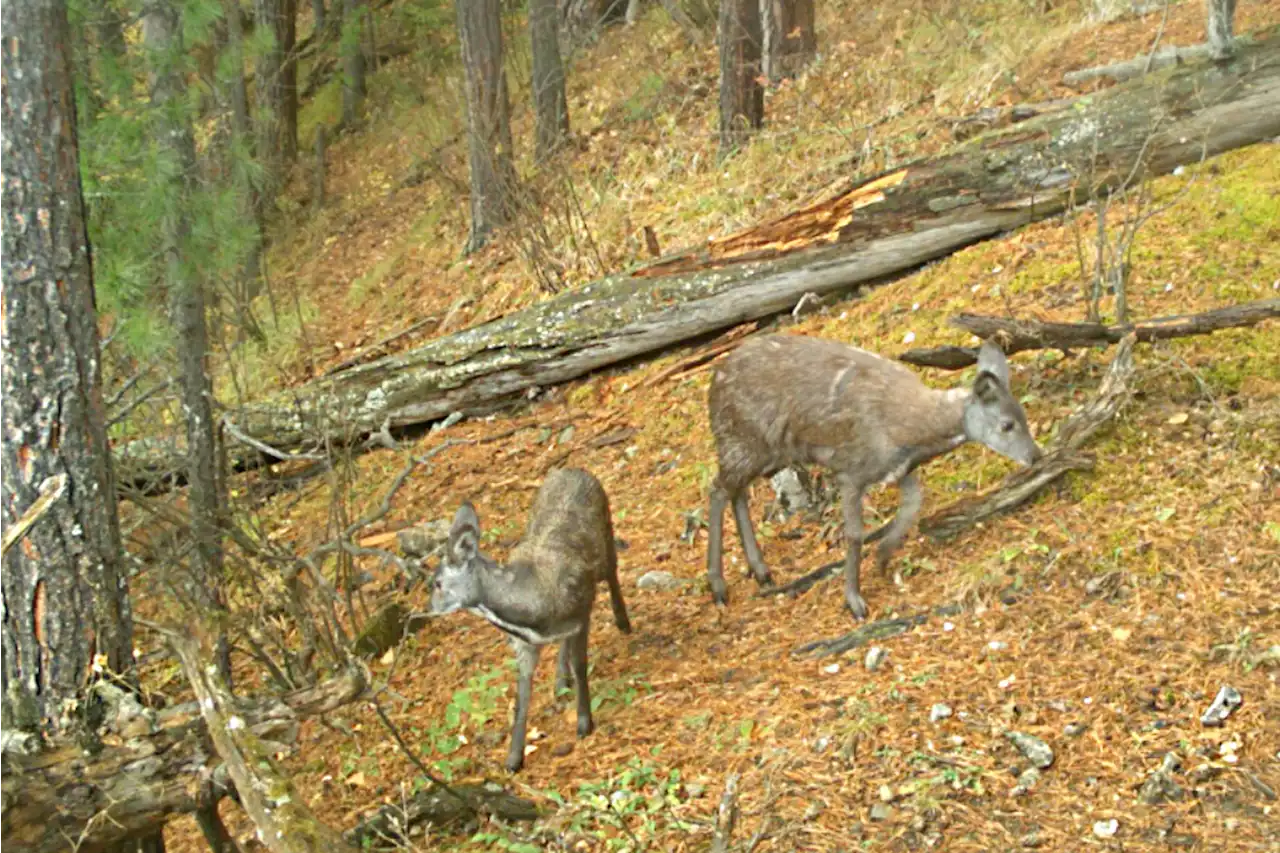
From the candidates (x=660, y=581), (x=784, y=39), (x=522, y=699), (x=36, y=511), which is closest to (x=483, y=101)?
(x=784, y=39)

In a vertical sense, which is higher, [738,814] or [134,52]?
[134,52]

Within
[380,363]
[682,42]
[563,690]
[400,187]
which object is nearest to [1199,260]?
[563,690]

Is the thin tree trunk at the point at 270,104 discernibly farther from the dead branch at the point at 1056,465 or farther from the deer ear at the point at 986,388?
the deer ear at the point at 986,388

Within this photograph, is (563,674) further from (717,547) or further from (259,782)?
(259,782)

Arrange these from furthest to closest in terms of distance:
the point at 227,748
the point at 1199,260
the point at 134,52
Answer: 1. the point at 134,52
2. the point at 1199,260
3. the point at 227,748

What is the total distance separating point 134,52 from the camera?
9.48 metres

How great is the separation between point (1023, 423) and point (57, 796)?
184 inches

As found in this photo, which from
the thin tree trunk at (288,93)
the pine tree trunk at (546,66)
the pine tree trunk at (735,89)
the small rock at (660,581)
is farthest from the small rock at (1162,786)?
the thin tree trunk at (288,93)

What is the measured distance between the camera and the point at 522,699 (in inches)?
260

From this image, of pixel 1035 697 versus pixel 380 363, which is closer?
pixel 1035 697

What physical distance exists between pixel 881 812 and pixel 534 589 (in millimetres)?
2059

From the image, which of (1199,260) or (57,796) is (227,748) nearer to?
(57,796)

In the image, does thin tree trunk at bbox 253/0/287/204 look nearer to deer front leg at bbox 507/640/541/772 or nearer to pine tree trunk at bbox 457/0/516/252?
pine tree trunk at bbox 457/0/516/252

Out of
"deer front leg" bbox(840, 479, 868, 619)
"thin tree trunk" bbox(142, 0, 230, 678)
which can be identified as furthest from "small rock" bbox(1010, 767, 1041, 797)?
"thin tree trunk" bbox(142, 0, 230, 678)
